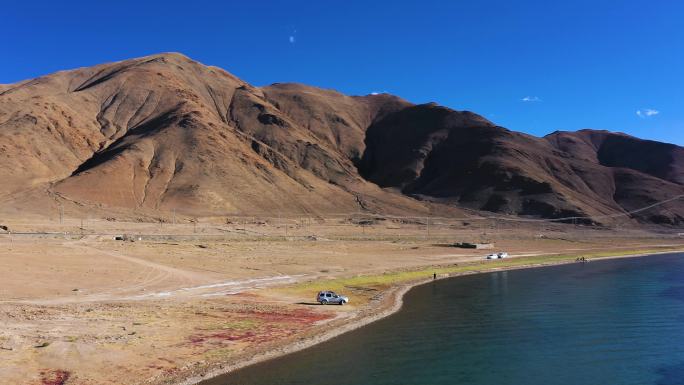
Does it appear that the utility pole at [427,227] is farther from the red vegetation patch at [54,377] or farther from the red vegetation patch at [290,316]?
the red vegetation patch at [54,377]

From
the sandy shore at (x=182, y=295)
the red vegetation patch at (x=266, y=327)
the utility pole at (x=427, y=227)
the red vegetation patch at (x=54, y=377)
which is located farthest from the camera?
the utility pole at (x=427, y=227)

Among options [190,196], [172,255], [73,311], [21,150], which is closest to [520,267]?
[172,255]

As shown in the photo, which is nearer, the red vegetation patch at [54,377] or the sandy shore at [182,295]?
the red vegetation patch at [54,377]

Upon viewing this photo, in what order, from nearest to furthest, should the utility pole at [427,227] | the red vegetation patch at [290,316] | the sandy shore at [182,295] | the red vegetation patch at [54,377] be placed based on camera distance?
the red vegetation patch at [54,377] → the sandy shore at [182,295] → the red vegetation patch at [290,316] → the utility pole at [427,227]

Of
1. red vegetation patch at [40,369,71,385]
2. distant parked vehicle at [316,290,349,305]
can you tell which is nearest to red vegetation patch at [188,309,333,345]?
distant parked vehicle at [316,290,349,305]

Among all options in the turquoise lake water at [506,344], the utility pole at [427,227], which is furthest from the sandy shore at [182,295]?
the utility pole at [427,227]

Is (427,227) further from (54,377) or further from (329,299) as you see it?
(54,377)

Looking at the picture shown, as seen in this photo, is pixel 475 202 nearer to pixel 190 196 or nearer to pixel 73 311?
pixel 190 196
